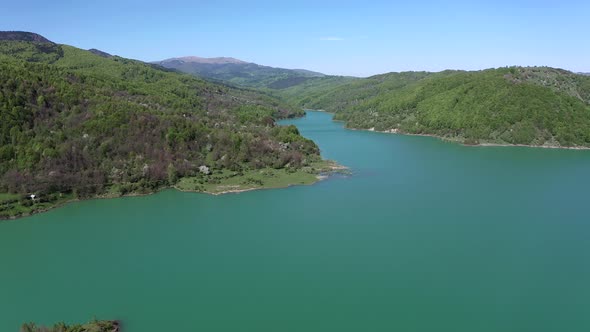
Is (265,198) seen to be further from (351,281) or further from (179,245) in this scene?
(351,281)

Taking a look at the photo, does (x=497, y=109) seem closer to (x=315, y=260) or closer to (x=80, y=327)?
(x=315, y=260)

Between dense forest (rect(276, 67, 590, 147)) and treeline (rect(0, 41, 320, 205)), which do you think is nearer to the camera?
treeline (rect(0, 41, 320, 205))

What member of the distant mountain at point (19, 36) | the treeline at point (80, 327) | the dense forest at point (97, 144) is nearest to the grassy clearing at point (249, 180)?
the dense forest at point (97, 144)

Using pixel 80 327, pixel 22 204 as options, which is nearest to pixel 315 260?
pixel 80 327

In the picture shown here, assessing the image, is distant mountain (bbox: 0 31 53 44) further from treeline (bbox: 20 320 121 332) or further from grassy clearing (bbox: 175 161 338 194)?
treeline (bbox: 20 320 121 332)

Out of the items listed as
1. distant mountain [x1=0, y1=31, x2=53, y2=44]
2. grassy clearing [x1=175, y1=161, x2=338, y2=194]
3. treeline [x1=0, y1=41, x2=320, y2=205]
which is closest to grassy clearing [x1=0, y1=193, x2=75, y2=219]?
treeline [x1=0, y1=41, x2=320, y2=205]

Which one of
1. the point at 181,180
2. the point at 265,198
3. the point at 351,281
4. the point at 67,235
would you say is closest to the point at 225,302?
the point at 351,281
